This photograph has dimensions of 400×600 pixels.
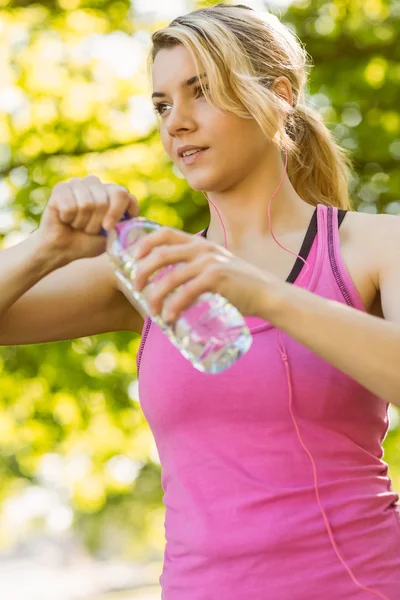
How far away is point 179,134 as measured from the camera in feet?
7.78

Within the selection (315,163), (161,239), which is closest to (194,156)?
(315,163)

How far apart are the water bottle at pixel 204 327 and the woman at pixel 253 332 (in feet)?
0.19

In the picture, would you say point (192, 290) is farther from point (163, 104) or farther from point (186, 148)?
point (163, 104)

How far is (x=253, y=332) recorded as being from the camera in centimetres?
221

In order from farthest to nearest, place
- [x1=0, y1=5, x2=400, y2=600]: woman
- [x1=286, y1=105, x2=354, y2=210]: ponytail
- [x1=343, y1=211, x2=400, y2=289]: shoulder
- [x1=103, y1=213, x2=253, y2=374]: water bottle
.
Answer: [x1=286, y1=105, x2=354, y2=210]: ponytail
[x1=343, y1=211, x2=400, y2=289]: shoulder
[x1=103, y1=213, x2=253, y2=374]: water bottle
[x1=0, y1=5, x2=400, y2=600]: woman

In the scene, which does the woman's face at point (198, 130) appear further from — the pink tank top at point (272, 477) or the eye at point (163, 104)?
the pink tank top at point (272, 477)

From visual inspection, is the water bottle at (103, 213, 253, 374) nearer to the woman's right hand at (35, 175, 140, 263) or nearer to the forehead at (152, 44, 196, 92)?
the woman's right hand at (35, 175, 140, 263)

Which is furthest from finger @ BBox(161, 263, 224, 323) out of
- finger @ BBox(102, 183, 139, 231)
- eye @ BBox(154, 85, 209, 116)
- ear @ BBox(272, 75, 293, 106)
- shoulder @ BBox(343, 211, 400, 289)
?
ear @ BBox(272, 75, 293, 106)

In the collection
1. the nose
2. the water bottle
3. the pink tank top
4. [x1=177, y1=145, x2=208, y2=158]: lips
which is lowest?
the pink tank top

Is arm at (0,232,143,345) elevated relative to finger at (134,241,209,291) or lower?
lower

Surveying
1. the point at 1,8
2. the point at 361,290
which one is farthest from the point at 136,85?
the point at 361,290

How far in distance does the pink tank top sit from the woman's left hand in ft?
1.49

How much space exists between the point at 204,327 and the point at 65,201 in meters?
0.37

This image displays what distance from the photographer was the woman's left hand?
163cm
